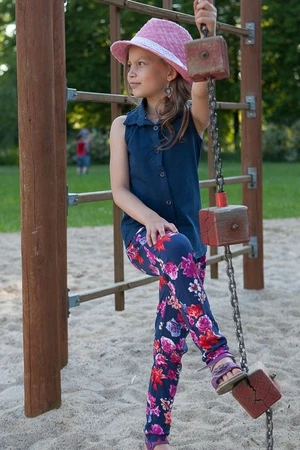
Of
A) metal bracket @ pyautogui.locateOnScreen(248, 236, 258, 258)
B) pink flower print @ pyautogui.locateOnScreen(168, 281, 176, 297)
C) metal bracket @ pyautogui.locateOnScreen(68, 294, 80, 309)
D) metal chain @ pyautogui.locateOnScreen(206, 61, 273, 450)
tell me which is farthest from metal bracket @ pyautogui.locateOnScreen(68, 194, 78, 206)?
metal bracket @ pyautogui.locateOnScreen(248, 236, 258, 258)

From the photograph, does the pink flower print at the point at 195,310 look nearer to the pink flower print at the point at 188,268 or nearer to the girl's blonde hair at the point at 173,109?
the pink flower print at the point at 188,268

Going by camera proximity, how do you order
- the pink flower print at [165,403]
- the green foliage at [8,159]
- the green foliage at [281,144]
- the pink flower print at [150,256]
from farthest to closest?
the green foliage at [8,159], the green foliage at [281,144], the pink flower print at [165,403], the pink flower print at [150,256]

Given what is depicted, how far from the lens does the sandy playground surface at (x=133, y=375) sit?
2852mm

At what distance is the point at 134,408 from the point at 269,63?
30270 mm

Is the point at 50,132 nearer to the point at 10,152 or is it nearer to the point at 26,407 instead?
the point at 26,407

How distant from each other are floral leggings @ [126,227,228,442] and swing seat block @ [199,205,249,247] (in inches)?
4.2

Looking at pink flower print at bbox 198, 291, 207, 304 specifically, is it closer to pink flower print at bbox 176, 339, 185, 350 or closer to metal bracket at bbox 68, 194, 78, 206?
pink flower print at bbox 176, 339, 185, 350

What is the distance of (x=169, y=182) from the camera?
2543 mm

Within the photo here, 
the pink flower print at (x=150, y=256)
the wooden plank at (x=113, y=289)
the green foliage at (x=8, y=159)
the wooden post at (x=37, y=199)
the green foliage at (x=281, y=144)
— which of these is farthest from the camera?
the green foliage at (x=8, y=159)

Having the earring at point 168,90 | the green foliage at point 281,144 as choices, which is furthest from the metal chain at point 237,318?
the green foliage at point 281,144

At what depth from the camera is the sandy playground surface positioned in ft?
9.36

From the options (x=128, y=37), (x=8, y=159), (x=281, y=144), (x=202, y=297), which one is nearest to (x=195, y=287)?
(x=202, y=297)

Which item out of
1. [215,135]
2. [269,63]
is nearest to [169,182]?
[215,135]

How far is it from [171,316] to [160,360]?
15 cm
